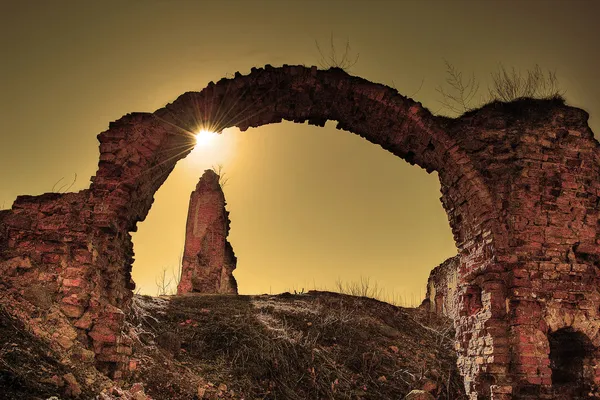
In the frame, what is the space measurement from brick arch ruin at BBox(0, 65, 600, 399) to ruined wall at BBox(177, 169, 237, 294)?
9.31 metres

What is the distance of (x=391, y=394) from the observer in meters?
6.23

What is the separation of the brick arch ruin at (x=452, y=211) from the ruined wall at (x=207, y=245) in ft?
30.5

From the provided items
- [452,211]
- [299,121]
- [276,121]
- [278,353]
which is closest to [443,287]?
[278,353]

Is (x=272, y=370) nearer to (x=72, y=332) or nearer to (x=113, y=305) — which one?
(x=113, y=305)

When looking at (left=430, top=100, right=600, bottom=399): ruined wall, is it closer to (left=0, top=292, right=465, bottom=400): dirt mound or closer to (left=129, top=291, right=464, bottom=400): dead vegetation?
(left=0, top=292, right=465, bottom=400): dirt mound

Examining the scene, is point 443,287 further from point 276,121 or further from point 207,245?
point 276,121

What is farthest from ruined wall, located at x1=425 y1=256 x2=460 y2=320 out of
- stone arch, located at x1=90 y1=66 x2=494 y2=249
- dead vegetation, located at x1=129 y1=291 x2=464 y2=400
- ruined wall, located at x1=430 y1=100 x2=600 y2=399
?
stone arch, located at x1=90 y1=66 x2=494 y2=249

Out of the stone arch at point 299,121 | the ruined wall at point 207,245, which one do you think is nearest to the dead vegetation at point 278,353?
the stone arch at point 299,121

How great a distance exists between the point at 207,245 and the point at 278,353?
8996mm

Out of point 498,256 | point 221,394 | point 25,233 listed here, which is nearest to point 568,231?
point 498,256

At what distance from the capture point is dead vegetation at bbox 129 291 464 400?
17.8 ft

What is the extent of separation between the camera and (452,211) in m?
5.38

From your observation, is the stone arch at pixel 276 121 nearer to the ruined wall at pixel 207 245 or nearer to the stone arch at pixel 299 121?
the stone arch at pixel 299 121

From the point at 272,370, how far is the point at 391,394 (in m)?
1.72
